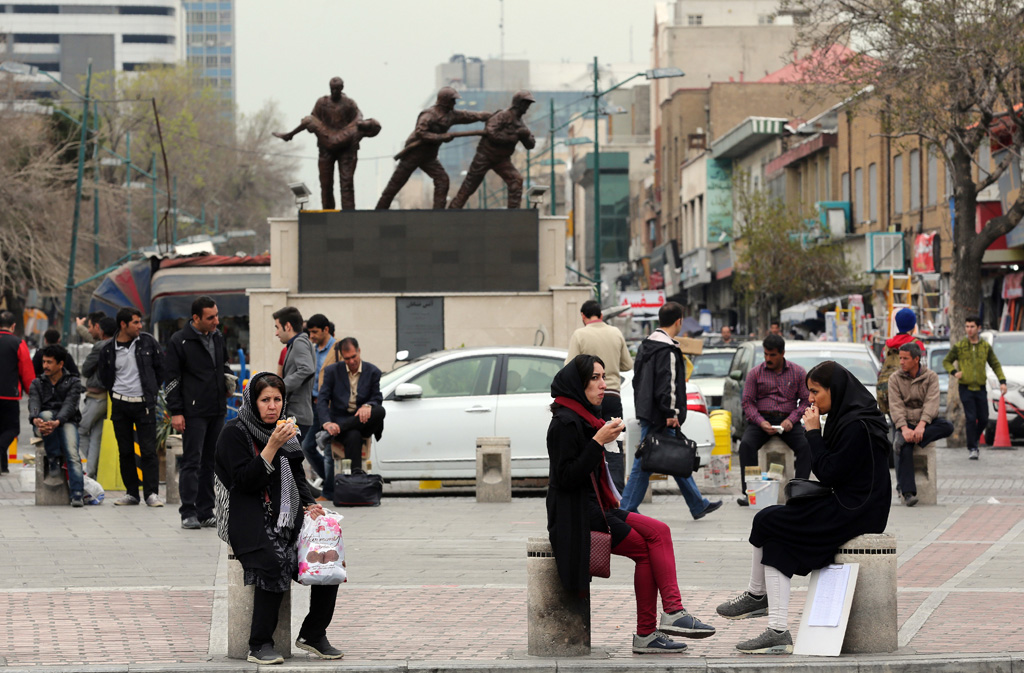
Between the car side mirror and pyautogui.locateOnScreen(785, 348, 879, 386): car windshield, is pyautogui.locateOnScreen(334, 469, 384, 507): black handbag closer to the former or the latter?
the car side mirror

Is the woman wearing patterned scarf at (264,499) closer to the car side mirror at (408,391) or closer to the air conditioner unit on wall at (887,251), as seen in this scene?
the car side mirror at (408,391)

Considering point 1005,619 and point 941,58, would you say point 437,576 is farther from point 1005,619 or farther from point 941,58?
point 941,58

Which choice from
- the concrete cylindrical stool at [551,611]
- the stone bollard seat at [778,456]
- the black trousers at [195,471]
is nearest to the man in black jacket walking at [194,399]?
the black trousers at [195,471]

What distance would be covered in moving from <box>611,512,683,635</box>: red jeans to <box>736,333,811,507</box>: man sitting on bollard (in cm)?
644

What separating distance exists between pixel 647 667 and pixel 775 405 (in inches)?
275

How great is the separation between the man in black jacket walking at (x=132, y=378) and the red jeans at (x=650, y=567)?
7649 millimetres

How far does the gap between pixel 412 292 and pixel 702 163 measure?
158 feet

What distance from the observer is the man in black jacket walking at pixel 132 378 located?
46.4ft

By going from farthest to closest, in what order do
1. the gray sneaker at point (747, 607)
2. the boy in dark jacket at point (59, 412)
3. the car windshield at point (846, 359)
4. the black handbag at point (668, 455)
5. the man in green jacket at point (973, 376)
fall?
the man in green jacket at point (973, 376) < the car windshield at point (846, 359) < the boy in dark jacket at point (59, 412) < the black handbag at point (668, 455) < the gray sneaker at point (747, 607)

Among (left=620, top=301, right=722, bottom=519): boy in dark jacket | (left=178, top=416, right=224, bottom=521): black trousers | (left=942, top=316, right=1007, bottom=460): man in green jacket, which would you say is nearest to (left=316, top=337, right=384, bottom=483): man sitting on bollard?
(left=178, top=416, right=224, bottom=521): black trousers

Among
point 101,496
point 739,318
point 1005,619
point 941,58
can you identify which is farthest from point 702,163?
point 1005,619

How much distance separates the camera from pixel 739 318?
67.1 meters

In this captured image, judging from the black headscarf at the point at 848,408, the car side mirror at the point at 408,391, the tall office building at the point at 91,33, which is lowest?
the car side mirror at the point at 408,391

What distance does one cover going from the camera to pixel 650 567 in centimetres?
743
